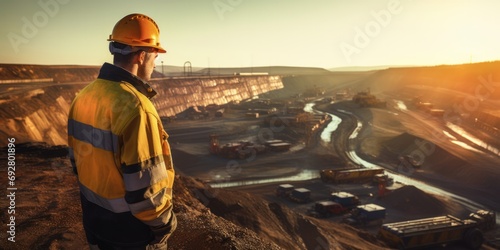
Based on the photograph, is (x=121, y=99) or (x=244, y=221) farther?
(x=244, y=221)

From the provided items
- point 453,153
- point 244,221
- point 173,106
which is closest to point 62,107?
point 244,221

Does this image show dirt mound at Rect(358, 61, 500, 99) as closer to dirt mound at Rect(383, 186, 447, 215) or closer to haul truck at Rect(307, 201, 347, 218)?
dirt mound at Rect(383, 186, 447, 215)

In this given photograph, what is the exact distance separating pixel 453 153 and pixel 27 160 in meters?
54.7

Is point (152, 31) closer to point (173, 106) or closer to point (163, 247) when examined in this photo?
point (163, 247)

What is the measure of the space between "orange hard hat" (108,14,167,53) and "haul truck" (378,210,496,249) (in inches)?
978

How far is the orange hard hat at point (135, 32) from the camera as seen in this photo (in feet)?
11.9

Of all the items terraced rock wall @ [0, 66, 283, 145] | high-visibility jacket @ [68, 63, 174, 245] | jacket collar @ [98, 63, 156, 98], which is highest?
jacket collar @ [98, 63, 156, 98]

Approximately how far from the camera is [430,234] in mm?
24516

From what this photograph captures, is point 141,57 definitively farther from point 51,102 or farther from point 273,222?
point 51,102

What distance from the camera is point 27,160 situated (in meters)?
15.5

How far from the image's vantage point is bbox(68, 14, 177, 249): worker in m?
3.22

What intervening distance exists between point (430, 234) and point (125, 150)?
26.5 metres

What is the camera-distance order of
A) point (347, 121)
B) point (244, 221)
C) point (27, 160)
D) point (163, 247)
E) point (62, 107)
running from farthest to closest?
point (347, 121) → point (62, 107) → point (244, 221) → point (27, 160) → point (163, 247)

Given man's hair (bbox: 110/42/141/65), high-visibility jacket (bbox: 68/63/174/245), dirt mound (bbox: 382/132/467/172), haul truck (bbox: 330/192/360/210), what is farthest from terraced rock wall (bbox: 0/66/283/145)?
dirt mound (bbox: 382/132/467/172)
